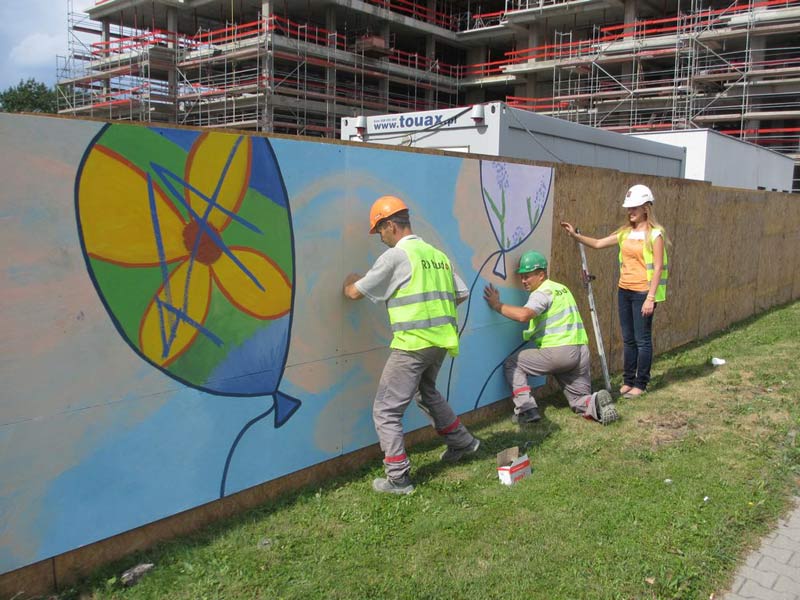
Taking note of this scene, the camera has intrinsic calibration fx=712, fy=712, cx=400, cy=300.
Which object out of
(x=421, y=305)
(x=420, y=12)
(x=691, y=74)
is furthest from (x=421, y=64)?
(x=421, y=305)

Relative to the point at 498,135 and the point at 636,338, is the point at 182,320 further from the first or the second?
the point at 498,135

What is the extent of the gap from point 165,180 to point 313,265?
1106 millimetres

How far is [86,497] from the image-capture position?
336 cm

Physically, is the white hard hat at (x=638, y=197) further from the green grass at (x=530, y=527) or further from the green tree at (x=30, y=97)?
the green tree at (x=30, y=97)

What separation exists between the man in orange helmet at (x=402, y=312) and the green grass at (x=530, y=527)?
14.2 inches

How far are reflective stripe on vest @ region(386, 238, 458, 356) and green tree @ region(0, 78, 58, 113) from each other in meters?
73.7

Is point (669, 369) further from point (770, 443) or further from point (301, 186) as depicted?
point (301, 186)

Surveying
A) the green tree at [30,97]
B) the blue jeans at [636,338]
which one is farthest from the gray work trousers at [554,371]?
the green tree at [30,97]

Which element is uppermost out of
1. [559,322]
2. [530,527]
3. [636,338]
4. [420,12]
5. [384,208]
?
[420,12]

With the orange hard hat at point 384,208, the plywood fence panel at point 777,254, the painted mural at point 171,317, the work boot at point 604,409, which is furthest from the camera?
the plywood fence panel at point 777,254

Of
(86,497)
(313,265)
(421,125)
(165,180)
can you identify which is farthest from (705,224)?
(86,497)

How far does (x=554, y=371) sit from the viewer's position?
6.18 m

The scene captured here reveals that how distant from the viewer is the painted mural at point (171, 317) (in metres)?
3.12

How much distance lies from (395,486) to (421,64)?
171 feet
